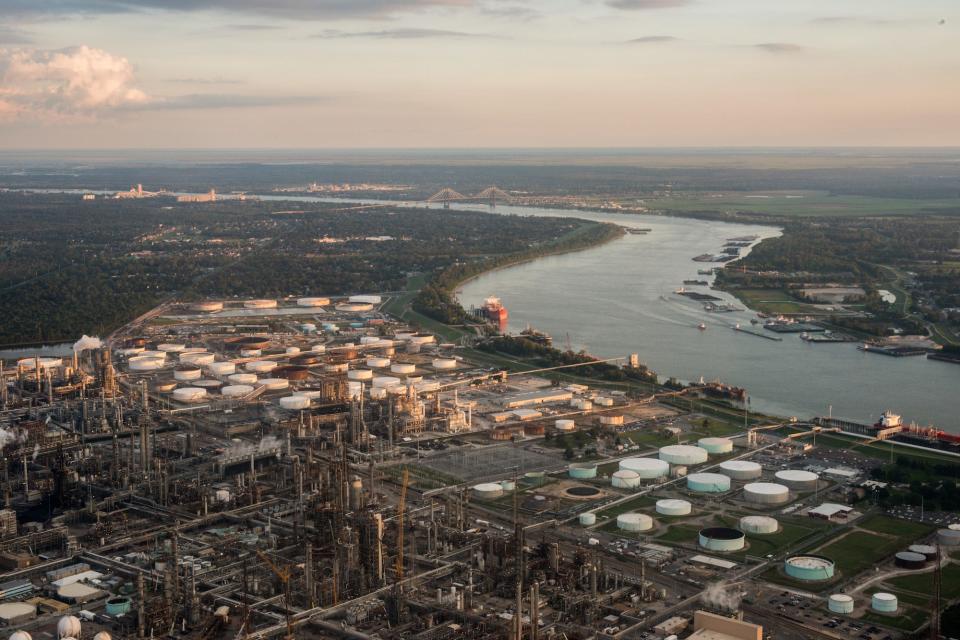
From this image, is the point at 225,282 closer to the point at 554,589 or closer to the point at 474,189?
the point at 554,589

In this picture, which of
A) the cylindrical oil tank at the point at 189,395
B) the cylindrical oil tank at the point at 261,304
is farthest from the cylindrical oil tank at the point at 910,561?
the cylindrical oil tank at the point at 261,304

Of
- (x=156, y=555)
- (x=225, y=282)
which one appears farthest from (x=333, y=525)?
(x=225, y=282)

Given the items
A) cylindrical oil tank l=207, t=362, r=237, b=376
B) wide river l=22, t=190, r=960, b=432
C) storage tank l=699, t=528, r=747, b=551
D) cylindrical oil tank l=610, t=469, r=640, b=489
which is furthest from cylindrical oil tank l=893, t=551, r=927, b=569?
cylindrical oil tank l=207, t=362, r=237, b=376

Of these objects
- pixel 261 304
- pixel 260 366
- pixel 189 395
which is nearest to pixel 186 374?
pixel 260 366

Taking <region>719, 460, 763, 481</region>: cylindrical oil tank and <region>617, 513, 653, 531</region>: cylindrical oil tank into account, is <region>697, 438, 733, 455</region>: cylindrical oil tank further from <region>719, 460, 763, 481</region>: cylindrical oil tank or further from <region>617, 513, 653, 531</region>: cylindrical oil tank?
<region>617, 513, 653, 531</region>: cylindrical oil tank

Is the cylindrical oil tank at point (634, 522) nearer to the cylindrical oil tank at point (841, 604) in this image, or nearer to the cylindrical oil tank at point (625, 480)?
the cylindrical oil tank at point (625, 480)

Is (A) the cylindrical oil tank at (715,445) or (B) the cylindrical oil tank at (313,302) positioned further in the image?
(B) the cylindrical oil tank at (313,302)
